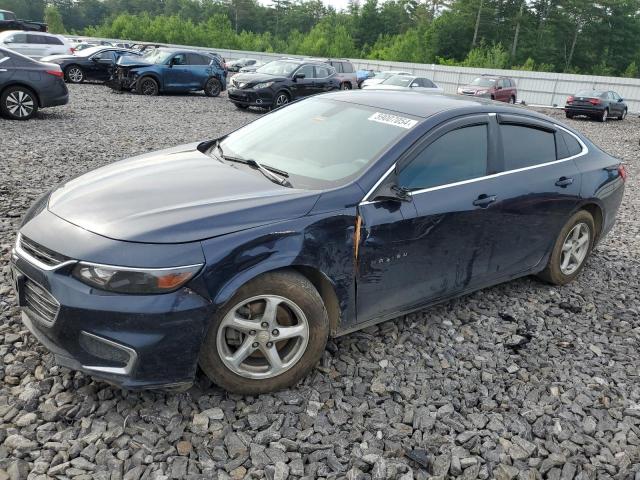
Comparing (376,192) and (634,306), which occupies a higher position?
(376,192)

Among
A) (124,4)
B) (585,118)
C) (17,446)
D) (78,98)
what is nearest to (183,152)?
(17,446)

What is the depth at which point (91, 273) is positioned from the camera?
2492 millimetres

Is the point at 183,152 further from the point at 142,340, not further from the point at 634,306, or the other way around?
the point at 634,306

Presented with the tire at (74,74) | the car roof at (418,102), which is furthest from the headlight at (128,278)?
the tire at (74,74)

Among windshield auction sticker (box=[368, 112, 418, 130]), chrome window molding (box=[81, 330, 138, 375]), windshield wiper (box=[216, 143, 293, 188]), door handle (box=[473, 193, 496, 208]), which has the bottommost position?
chrome window molding (box=[81, 330, 138, 375])

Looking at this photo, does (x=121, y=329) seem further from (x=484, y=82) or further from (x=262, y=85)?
(x=484, y=82)

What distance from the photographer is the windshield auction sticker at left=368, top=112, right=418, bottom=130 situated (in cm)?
351

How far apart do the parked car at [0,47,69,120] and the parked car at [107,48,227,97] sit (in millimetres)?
7015

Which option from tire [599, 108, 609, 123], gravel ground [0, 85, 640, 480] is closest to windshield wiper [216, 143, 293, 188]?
gravel ground [0, 85, 640, 480]

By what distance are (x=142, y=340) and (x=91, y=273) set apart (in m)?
0.39

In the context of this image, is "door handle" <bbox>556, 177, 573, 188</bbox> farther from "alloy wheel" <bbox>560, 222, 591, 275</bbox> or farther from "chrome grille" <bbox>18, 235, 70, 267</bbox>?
"chrome grille" <bbox>18, 235, 70, 267</bbox>

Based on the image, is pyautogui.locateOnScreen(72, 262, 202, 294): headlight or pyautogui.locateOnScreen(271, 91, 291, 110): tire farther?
pyautogui.locateOnScreen(271, 91, 291, 110): tire

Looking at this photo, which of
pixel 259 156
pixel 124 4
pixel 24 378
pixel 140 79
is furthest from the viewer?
pixel 124 4

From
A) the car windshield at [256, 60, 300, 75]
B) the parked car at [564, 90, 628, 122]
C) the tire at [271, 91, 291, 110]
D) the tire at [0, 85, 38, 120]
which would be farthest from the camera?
the parked car at [564, 90, 628, 122]
